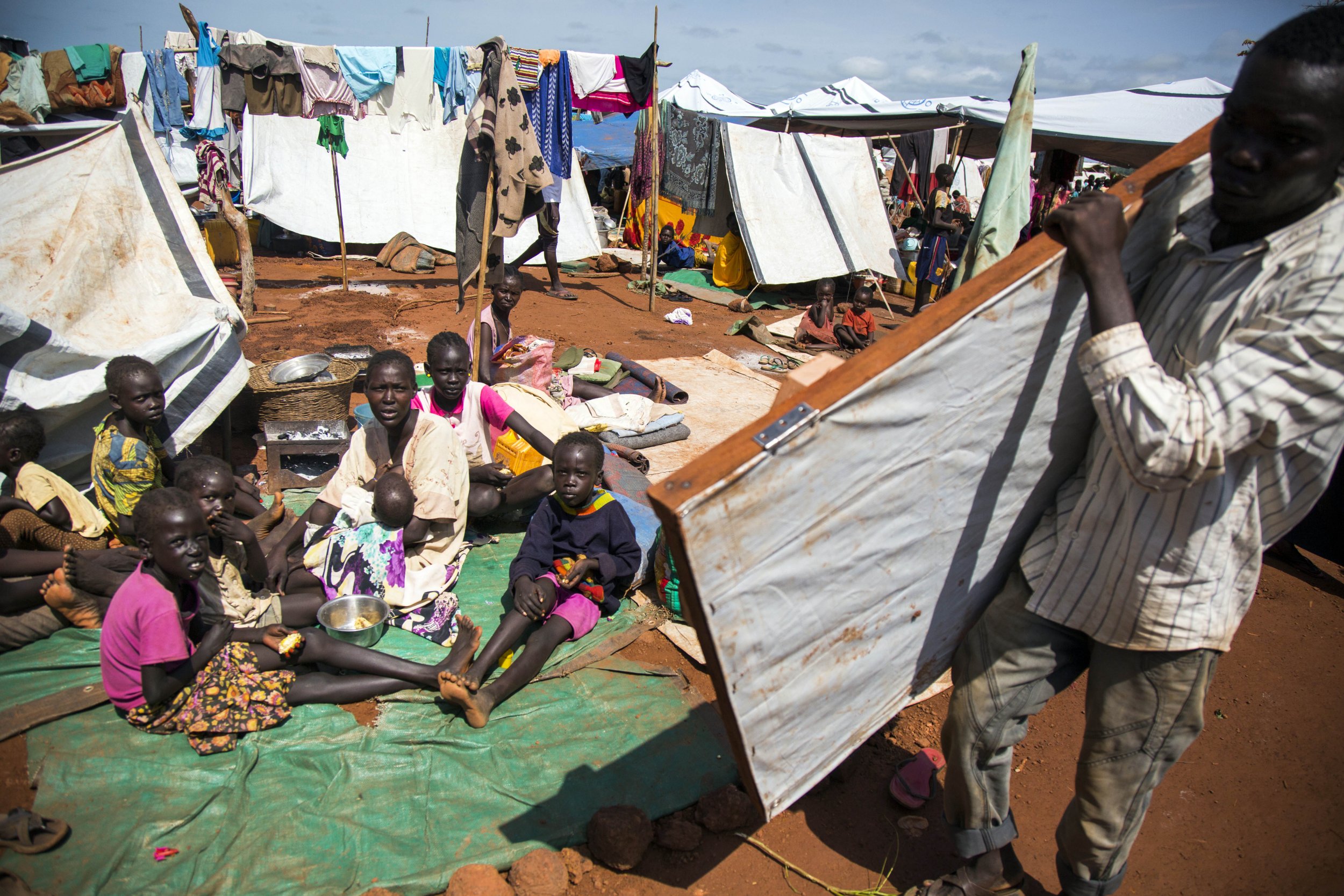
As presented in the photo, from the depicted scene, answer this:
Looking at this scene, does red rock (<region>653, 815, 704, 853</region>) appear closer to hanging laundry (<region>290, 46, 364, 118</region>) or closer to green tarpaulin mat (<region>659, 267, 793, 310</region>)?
green tarpaulin mat (<region>659, 267, 793, 310</region>)

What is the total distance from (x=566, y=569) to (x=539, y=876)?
1227 millimetres

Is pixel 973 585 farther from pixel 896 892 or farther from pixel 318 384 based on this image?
pixel 318 384

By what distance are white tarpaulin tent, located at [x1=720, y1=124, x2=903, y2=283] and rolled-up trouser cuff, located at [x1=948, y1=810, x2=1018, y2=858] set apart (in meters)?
9.31

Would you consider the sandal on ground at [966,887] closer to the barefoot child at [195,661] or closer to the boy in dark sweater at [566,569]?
the boy in dark sweater at [566,569]

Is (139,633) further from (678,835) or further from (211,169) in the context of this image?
(211,169)

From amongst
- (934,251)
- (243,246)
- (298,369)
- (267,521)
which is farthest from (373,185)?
(267,521)

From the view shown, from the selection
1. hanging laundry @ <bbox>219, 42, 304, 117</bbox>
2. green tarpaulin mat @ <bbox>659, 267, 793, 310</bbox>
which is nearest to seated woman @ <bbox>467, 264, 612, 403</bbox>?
green tarpaulin mat @ <bbox>659, 267, 793, 310</bbox>

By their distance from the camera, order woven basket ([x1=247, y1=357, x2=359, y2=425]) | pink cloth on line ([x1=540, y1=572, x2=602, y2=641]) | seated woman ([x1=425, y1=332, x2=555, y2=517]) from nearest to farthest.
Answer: pink cloth on line ([x1=540, y1=572, x2=602, y2=641]) → seated woman ([x1=425, y1=332, x2=555, y2=517]) → woven basket ([x1=247, y1=357, x2=359, y2=425])

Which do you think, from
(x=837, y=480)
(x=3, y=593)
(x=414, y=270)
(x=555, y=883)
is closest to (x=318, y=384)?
(x=3, y=593)

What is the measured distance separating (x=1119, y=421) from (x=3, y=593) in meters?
3.83

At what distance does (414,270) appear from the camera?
11461 mm

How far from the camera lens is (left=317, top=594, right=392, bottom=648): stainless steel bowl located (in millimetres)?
2898

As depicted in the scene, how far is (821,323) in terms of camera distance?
8641mm

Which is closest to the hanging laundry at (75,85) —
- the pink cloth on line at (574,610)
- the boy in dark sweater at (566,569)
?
the boy in dark sweater at (566,569)
